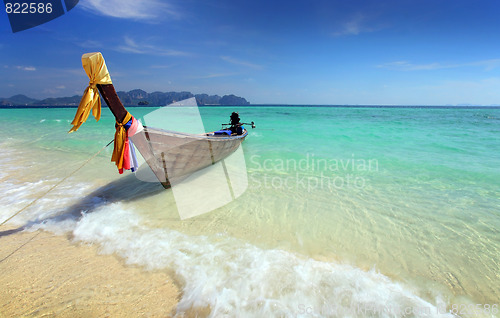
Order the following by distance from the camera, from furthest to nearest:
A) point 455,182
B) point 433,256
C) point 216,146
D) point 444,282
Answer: point 216,146, point 455,182, point 433,256, point 444,282

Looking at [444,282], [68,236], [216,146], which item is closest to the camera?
[444,282]

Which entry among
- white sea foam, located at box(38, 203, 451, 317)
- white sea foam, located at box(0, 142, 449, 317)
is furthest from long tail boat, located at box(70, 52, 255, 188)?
white sea foam, located at box(38, 203, 451, 317)

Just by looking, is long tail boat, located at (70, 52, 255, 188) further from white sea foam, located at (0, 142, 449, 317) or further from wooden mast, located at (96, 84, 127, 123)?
white sea foam, located at (0, 142, 449, 317)

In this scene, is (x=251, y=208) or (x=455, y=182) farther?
(x=455, y=182)

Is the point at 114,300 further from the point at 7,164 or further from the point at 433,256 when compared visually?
the point at 7,164

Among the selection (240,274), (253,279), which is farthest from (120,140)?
A: (253,279)

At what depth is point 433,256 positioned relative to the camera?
372 cm

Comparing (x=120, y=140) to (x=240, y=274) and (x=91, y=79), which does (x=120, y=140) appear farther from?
(x=240, y=274)

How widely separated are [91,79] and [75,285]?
134 inches

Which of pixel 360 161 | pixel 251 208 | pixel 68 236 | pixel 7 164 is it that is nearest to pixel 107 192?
pixel 68 236

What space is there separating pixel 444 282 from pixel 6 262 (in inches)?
256

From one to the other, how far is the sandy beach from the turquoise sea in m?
0.22

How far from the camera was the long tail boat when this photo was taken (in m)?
4.03

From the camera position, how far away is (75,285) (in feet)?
9.45
